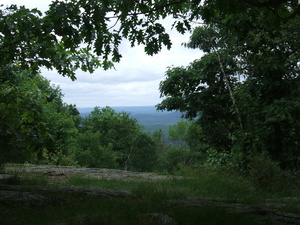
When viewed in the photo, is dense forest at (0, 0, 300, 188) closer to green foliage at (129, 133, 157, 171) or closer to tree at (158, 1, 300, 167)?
tree at (158, 1, 300, 167)

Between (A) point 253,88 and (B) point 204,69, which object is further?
(B) point 204,69

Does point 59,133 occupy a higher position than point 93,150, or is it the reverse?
point 59,133

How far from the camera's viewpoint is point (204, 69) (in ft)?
48.3

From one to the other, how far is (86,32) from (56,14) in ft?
2.00

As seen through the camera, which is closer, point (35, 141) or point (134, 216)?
point (35, 141)

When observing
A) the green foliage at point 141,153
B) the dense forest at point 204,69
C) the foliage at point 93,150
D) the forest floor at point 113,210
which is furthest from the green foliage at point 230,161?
the green foliage at point 141,153

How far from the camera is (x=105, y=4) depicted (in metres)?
4.14

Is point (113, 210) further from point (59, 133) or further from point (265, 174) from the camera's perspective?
point (265, 174)

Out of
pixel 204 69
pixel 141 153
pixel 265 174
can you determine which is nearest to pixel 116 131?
pixel 141 153

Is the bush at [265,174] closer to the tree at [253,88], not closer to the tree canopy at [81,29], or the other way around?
the tree at [253,88]

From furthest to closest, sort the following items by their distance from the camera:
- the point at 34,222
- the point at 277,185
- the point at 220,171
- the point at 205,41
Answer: the point at 205,41, the point at 220,171, the point at 277,185, the point at 34,222

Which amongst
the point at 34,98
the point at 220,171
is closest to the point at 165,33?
the point at 34,98

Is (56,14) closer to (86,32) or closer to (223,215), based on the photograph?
(86,32)

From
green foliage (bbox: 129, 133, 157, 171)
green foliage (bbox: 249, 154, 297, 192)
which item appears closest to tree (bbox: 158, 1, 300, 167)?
green foliage (bbox: 249, 154, 297, 192)
